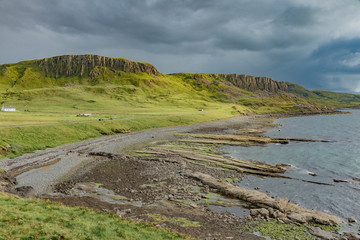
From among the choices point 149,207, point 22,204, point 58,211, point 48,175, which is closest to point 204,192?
point 149,207

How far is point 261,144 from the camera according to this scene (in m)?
65.2

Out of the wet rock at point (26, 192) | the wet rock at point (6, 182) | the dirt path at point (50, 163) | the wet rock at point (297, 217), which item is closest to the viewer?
the wet rock at point (297, 217)

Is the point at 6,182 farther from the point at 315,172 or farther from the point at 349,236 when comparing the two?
the point at 315,172

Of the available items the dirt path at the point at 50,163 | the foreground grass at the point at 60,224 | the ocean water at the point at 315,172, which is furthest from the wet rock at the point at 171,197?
the dirt path at the point at 50,163

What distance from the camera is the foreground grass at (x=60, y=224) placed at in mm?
13984

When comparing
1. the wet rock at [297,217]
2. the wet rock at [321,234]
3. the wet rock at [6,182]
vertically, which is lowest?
the wet rock at [6,182]

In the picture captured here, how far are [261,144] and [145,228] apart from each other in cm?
5472

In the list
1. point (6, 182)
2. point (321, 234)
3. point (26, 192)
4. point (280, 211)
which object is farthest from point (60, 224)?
point (321, 234)

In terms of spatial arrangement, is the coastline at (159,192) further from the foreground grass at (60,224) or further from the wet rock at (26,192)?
the foreground grass at (60,224)

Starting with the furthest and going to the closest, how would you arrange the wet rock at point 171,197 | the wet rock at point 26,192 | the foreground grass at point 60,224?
the wet rock at point 171,197
the wet rock at point 26,192
the foreground grass at point 60,224

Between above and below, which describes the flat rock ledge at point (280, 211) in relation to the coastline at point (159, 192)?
above

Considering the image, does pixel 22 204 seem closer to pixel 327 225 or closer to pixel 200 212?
pixel 200 212

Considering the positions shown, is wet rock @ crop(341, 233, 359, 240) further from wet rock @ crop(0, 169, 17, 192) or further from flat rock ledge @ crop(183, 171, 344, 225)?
wet rock @ crop(0, 169, 17, 192)

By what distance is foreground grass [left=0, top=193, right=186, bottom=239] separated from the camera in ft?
45.9
